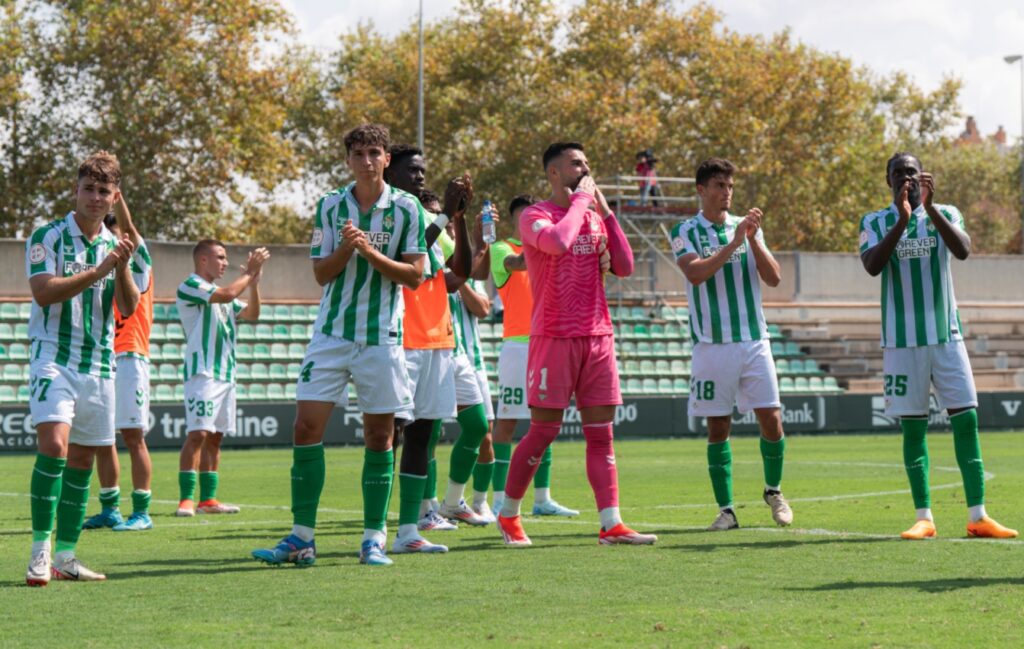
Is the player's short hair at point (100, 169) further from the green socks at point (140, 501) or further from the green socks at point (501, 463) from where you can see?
the green socks at point (501, 463)

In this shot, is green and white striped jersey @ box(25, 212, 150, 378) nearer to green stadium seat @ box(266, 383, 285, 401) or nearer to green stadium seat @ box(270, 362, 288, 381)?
green stadium seat @ box(266, 383, 285, 401)

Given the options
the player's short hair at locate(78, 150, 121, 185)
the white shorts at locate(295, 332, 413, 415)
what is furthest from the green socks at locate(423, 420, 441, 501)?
the player's short hair at locate(78, 150, 121, 185)

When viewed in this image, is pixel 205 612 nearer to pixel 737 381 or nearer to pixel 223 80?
pixel 737 381

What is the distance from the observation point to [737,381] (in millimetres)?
9812

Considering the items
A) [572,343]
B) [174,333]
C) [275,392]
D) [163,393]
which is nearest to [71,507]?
[572,343]

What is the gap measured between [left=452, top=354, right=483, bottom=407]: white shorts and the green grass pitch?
91cm

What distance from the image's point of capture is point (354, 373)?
7832 millimetres

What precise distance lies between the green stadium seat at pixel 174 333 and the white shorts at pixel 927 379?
19.9m

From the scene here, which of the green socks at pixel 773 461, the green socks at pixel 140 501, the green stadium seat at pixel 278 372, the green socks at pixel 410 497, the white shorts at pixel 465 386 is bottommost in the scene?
the green socks at pixel 140 501

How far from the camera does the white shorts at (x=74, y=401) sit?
23.9ft

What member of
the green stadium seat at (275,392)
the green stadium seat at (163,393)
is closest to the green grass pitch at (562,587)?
the green stadium seat at (163,393)

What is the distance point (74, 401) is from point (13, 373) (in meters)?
19.0

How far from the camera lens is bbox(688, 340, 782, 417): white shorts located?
9.77 metres

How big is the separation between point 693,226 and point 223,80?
35062 mm
